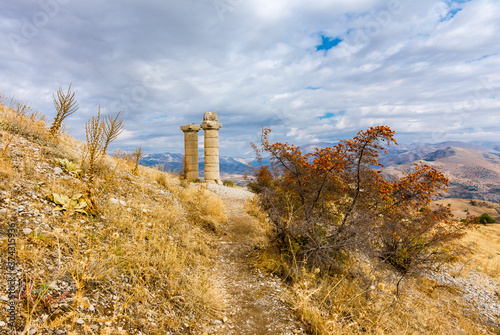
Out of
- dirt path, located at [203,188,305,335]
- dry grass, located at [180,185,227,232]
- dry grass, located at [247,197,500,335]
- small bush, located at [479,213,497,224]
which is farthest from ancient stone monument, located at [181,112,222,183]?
small bush, located at [479,213,497,224]

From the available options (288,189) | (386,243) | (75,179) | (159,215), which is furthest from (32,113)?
(386,243)

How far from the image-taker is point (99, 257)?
11.5ft

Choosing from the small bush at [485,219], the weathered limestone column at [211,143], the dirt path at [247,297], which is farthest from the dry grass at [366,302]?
the small bush at [485,219]

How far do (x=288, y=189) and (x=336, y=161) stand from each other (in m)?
1.47

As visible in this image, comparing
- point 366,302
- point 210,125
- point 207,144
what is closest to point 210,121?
point 210,125

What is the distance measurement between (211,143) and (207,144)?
13.7 inches

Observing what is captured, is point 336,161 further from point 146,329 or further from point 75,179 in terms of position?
point 75,179

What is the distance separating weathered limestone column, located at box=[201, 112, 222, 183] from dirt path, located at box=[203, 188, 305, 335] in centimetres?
1220

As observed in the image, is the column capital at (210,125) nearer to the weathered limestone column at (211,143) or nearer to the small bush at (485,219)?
the weathered limestone column at (211,143)

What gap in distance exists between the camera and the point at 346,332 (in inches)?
127

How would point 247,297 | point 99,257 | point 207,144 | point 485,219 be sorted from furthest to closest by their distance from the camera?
point 207,144 < point 485,219 < point 247,297 < point 99,257

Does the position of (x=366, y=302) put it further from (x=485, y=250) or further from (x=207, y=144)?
(x=207, y=144)

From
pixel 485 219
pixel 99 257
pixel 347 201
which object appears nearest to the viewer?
pixel 99 257

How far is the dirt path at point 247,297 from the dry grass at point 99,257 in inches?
13.0
